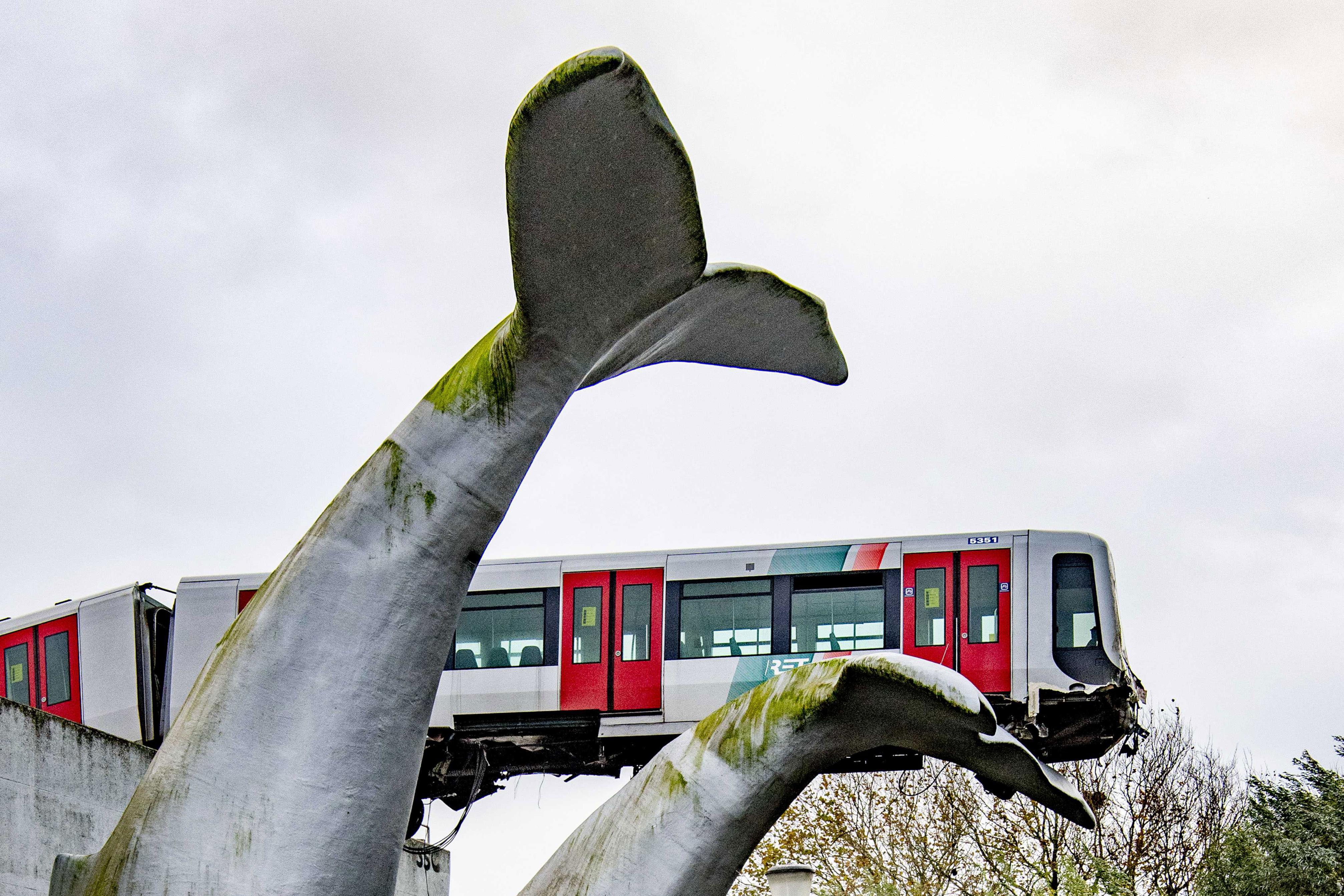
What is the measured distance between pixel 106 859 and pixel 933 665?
2658 millimetres

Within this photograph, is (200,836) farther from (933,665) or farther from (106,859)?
(933,665)

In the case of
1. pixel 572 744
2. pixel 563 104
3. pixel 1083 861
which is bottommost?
pixel 1083 861

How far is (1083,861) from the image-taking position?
24.5 metres

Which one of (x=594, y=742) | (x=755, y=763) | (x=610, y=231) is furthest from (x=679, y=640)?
(x=610, y=231)

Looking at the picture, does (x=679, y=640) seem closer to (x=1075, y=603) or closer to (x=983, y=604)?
(x=983, y=604)

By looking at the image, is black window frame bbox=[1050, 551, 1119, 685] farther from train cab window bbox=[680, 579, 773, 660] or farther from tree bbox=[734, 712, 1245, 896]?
tree bbox=[734, 712, 1245, 896]

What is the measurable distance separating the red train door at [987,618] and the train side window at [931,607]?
201mm

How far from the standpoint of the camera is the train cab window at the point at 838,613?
672 inches

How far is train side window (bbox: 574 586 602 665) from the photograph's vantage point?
17.5 metres

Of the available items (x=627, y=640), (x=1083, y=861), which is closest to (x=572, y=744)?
(x=627, y=640)

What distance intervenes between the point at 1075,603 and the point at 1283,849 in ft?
34.6

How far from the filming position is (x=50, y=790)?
26.9 ft

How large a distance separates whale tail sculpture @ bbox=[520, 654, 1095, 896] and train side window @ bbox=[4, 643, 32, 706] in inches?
618

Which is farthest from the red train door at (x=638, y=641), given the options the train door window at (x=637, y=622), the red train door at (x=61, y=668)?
the red train door at (x=61, y=668)
